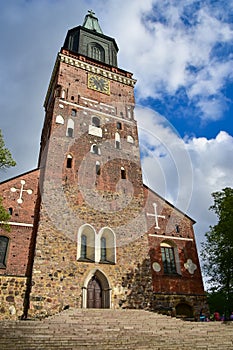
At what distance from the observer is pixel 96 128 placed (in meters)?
21.6

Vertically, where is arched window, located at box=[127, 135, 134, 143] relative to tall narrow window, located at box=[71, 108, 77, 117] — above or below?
below

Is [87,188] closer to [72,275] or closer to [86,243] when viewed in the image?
[86,243]

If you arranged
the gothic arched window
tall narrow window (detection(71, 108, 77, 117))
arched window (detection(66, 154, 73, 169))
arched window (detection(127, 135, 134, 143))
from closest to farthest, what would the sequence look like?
the gothic arched window, arched window (detection(66, 154, 73, 169)), tall narrow window (detection(71, 108, 77, 117)), arched window (detection(127, 135, 134, 143))

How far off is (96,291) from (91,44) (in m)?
22.1

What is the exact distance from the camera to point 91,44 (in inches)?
1052

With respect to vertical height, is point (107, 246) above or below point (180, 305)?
above

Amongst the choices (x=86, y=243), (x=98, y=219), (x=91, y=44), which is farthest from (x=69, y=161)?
(x=91, y=44)

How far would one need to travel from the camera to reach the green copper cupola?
25.9 metres

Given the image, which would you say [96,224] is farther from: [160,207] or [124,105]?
[124,105]

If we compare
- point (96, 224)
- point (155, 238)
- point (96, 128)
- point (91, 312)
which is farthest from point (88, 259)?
point (96, 128)

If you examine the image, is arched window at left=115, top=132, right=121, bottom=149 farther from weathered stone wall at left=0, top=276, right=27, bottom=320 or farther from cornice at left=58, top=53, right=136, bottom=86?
weathered stone wall at left=0, top=276, right=27, bottom=320

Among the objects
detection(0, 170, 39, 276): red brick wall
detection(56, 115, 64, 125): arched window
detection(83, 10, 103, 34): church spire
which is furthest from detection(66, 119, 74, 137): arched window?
detection(83, 10, 103, 34): church spire

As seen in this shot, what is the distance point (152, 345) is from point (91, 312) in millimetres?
4296

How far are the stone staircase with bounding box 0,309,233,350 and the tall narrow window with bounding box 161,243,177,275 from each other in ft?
18.7
